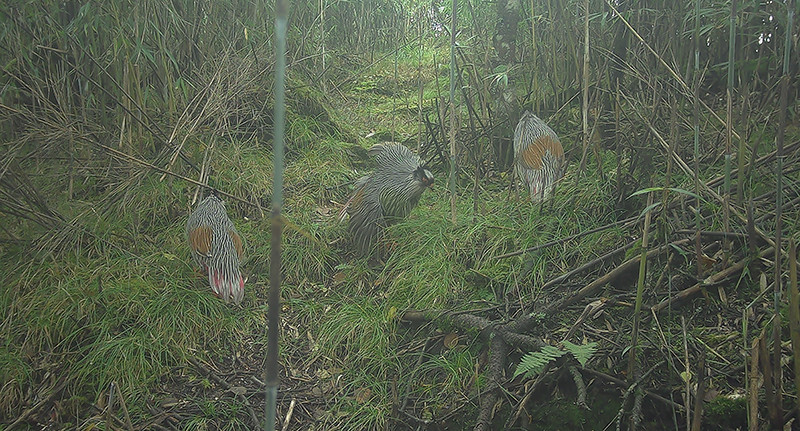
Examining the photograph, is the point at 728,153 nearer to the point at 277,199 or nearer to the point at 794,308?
the point at 794,308

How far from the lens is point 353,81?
501cm

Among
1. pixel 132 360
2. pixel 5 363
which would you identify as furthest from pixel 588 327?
pixel 5 363

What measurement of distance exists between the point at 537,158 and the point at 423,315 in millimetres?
972

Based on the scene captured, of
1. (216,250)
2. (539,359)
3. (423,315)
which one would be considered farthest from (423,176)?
(539,359)

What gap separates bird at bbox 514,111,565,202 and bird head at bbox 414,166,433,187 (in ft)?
1.40

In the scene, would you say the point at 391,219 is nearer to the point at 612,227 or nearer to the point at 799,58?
the point at 612,227

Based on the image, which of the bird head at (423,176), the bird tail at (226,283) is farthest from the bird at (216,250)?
the bird head at (423,176)

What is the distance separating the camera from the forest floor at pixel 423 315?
6.25 ft

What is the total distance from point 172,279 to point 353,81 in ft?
8.69

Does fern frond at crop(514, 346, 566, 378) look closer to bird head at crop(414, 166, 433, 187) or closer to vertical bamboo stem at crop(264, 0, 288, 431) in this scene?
vertical bamboo stem at crop(264, 0, 288, 431)

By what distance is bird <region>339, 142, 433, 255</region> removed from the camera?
9.86 ft

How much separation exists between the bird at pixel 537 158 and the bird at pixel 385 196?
0.46m

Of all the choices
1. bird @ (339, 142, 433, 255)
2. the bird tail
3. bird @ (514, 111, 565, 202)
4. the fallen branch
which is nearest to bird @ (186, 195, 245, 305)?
the bird tail

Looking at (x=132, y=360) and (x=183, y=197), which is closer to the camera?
(x=132, y=360)
